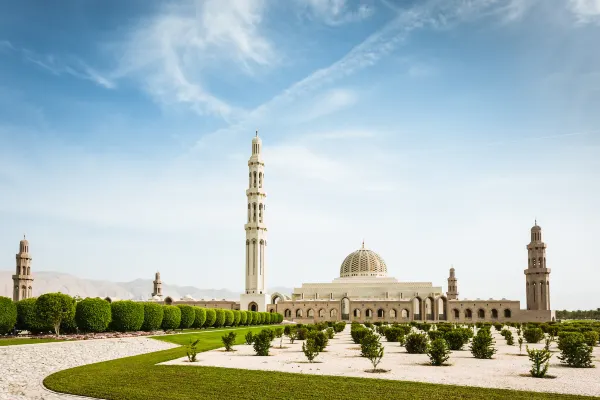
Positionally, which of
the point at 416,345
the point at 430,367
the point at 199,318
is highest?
the point at 416,345

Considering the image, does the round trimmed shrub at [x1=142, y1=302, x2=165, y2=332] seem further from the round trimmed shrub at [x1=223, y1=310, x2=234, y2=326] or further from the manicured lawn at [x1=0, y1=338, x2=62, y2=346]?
the round trimmed shrub at [x1=223, y1=310, x2=234, y2=326]

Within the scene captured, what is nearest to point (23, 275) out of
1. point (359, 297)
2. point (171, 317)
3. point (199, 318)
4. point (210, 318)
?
point (210, 318)

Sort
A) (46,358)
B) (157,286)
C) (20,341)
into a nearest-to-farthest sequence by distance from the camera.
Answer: (46,358), (20,341), (157,286)

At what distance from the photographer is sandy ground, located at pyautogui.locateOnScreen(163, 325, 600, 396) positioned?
43.9ft

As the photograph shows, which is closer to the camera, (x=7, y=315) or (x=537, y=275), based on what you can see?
(x=7, y=315)

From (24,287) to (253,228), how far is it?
85.2ft

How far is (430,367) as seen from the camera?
646 inches

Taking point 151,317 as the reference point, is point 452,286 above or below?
above

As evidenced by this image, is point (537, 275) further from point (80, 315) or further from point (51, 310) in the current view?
point (51, 310)

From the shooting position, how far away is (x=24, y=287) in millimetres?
63062

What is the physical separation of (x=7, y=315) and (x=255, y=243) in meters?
39.4

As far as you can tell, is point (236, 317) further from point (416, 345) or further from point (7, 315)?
point (416, 345)

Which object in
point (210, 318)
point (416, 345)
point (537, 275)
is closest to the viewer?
point (416, 345)

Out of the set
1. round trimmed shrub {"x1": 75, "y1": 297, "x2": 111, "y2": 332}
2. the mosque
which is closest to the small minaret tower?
the mosque
